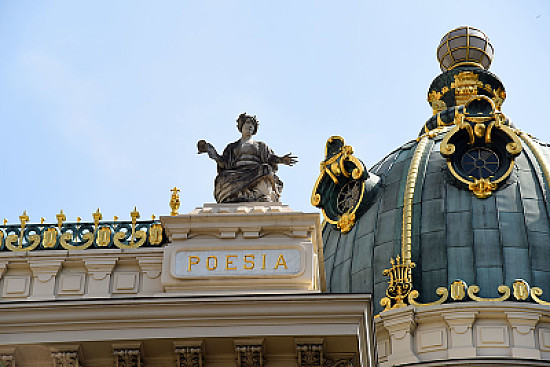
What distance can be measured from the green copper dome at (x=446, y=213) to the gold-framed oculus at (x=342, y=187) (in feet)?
0.14

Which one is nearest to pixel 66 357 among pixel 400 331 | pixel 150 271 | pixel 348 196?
pixel 150 271

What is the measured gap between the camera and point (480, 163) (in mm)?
47000

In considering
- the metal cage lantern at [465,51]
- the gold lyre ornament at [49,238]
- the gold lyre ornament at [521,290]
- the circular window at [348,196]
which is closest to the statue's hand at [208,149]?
the gold lyre ornament at [49,238]

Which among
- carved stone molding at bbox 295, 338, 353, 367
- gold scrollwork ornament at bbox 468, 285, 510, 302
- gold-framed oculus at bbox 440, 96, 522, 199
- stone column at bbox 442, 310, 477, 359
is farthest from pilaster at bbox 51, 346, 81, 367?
gold-framed oculus at bbox 440, 96, 522, 199

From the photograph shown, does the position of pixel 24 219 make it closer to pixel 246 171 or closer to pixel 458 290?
pixel 246 171

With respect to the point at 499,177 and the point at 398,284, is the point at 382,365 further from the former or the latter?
the point at 499,177

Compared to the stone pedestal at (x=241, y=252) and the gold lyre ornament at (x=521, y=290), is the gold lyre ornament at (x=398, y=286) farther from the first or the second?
the stone pedestal at (x=241, y=252)

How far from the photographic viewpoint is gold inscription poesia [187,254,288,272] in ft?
88.7

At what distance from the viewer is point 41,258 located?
2819 centimetres

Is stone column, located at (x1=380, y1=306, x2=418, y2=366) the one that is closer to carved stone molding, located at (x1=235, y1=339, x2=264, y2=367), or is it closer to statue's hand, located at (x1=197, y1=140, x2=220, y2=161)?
statue's hand, located at (x1=197, y1=140, x2=220, y2=161)

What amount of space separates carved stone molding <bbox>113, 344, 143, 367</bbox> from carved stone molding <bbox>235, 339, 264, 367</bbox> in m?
1.59

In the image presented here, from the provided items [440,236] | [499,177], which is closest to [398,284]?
[440,236]

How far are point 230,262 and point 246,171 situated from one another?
2.31 metres

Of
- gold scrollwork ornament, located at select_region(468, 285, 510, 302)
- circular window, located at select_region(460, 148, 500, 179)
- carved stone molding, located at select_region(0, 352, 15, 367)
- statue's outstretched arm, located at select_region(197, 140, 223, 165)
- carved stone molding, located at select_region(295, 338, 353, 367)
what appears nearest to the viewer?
carved stone molding, located at select_region(295, 338, 353, 367)
